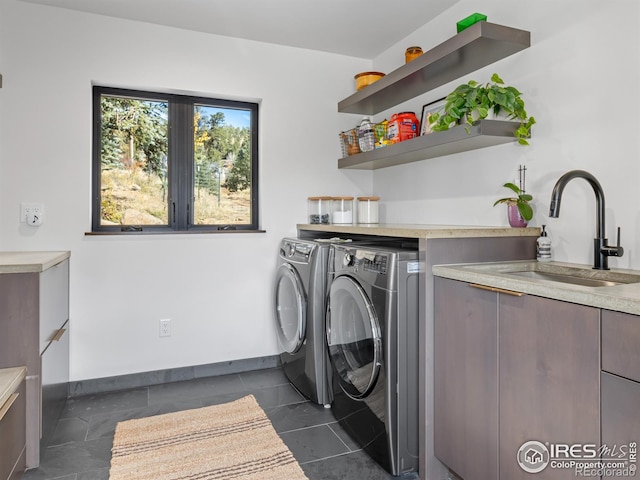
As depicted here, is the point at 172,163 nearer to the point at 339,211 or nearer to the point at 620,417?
the point at 339,211

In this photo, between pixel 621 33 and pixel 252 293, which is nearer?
pixel 621 33

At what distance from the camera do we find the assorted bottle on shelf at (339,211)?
9.93 ft

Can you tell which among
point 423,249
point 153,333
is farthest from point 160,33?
point 423,249

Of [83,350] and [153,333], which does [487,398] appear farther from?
[83,350]

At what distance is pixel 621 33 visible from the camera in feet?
5.36

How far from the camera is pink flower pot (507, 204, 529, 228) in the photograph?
1970mm

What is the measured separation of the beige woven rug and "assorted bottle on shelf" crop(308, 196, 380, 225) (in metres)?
1.36

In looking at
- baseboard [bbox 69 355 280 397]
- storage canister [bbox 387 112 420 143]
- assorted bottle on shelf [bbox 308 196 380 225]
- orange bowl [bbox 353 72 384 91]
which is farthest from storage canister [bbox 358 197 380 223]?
baseboard [bbox 69 355 280 397]

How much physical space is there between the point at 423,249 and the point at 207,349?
72.3 inches

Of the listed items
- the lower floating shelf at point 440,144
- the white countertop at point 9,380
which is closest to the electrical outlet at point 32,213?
the white countertop at point 9,380

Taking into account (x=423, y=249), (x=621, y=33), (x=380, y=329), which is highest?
(x=621, y=33)

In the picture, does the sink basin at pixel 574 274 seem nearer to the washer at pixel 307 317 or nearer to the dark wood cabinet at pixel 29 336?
the washer at pixel 307 317

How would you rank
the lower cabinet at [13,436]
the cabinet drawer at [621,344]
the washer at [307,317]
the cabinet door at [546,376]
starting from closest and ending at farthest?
1. the cabinet drawer at [621,344]
2. the cabinet door at [546,376]
3. the lower cabinet at [13,436]
4. the washer at [307,317]
